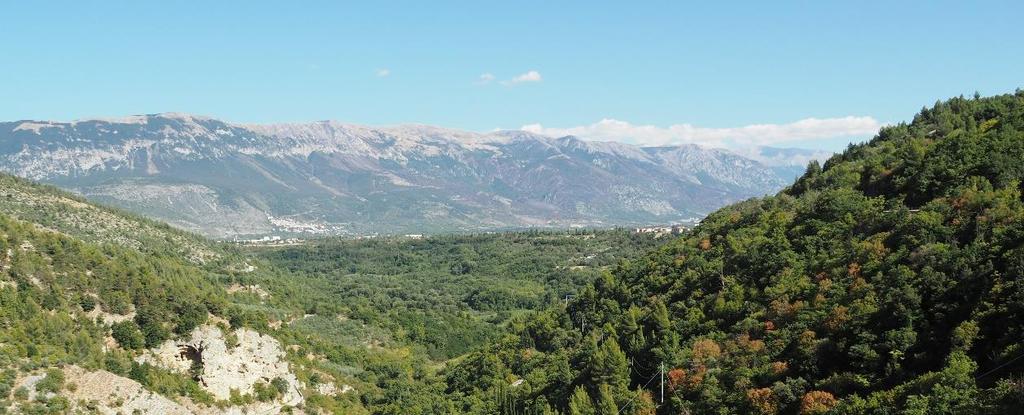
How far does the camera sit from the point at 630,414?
5781cm

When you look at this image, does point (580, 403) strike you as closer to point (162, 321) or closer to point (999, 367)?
point (999, 367)

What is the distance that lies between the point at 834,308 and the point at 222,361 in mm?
50849

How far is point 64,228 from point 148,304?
43181mm

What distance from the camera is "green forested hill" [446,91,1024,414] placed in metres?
42.1

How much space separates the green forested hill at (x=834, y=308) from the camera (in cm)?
4206

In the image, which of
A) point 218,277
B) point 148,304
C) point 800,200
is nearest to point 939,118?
point 800,200

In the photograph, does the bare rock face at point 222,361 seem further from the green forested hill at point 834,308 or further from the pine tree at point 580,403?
the pine tree at point 580,403

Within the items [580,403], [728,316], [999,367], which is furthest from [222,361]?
[999,367]

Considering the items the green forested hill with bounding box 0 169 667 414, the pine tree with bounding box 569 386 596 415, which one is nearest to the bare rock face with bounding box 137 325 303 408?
the green forested hill with bounding box 0 169 667 414

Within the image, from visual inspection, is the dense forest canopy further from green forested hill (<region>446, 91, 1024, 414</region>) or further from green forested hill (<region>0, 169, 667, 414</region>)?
green forested hill (<region>0, 169, 667, 414</region>)

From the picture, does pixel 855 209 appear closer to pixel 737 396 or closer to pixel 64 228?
pixel 737 396

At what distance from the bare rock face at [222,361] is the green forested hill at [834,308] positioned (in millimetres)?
20224

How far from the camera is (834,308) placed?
52.0 m

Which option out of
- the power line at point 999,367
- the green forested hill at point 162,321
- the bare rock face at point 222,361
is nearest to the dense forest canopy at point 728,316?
the power line at point 999,367
